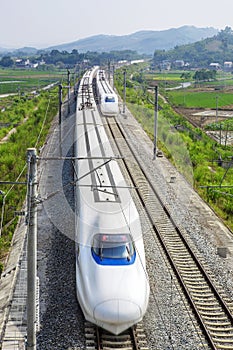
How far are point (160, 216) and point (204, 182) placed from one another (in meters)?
6.28

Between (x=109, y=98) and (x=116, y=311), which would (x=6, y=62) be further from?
(x=116, y=311)

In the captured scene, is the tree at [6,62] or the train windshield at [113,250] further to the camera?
the tree at [6,62]

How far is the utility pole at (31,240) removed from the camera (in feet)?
23.9

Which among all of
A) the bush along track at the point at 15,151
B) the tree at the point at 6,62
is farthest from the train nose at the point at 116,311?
the tree at the point at 6,62

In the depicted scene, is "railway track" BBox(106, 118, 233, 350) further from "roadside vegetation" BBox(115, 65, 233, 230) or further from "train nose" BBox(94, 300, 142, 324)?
"roadside vegetation" BBox(115, 65, 233, 230)

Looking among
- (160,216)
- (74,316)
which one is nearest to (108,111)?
(160,216)

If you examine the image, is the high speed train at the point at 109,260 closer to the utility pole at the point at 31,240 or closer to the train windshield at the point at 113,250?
the train windshield at the point at 113,250

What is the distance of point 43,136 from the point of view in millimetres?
32562

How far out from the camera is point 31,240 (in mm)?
7430

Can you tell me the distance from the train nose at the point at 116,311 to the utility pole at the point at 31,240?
70.8 inches

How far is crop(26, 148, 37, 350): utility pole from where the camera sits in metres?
7.28

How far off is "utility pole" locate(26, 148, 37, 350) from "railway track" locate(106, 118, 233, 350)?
8.86ft

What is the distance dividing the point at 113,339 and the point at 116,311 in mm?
780

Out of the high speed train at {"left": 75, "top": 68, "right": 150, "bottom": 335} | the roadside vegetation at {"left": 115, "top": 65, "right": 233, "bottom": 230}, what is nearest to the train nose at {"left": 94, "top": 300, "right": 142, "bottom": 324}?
the high speed train at {"left": 75, "top": 68, "right": 150, "bottom": 335}
